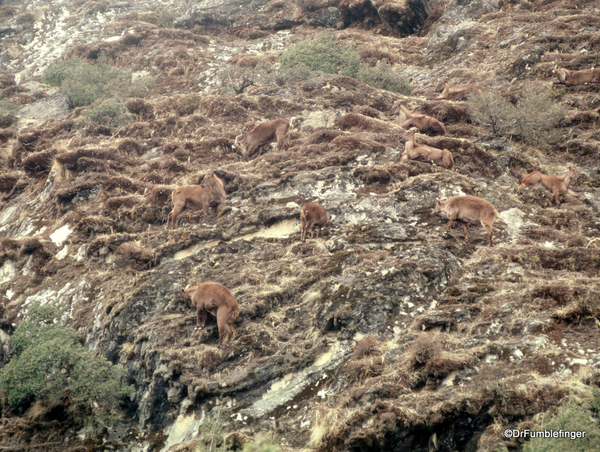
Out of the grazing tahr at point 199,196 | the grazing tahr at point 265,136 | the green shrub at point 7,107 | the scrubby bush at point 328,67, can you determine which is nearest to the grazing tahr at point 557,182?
the grazing tahr at point 265,136

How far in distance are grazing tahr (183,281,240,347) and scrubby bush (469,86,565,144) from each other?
42.6 feet

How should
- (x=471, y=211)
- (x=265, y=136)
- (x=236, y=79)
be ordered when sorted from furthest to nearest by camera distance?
(x=236, y=79), (x=265, y=136), (x=471, y=211)

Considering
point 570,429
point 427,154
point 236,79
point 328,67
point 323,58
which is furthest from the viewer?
point 323,58

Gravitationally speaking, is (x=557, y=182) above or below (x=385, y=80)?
above

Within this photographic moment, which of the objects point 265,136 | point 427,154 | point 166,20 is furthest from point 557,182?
point 166,20

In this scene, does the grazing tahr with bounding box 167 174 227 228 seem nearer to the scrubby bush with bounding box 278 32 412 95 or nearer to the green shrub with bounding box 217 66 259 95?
the scrubby bush with bounding box 278 32 412 95

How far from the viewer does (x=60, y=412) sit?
10992 millimetres

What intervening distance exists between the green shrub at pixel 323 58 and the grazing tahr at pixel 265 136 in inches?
A: 390

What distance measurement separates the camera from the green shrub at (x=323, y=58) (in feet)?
94.5

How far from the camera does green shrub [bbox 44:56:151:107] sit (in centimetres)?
3000

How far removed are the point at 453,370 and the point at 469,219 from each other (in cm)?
531

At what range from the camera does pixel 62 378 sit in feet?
36.1

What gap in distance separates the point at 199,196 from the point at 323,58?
16651 millimetres

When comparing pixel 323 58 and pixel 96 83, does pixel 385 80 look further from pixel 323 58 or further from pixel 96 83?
pixel 96 83
